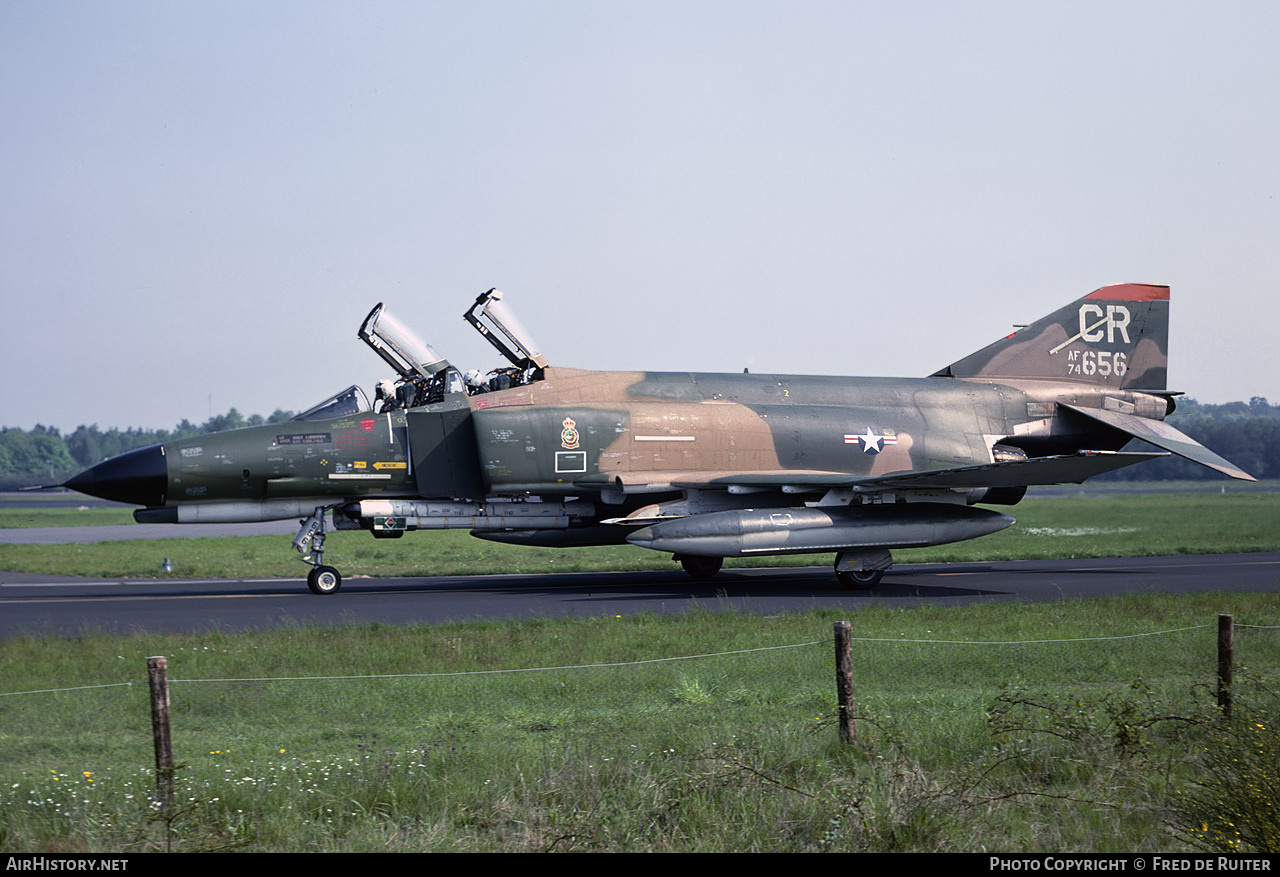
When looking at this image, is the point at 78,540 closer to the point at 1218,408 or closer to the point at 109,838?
the point at 109,838

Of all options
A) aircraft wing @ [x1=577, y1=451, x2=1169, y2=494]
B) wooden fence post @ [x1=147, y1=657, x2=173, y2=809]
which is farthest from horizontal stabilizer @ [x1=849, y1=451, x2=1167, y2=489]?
wooden fence post @ [x1=147, y1=657, x2=173, y2=809]

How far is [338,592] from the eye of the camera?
61.5 ft

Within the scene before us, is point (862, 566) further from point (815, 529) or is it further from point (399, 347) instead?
point (399, 347)

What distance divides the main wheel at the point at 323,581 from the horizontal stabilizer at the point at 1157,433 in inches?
589

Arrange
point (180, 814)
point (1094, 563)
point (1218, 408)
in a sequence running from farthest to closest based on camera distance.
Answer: point (1218, 408) → point (1094, 563) → point (180, 814)

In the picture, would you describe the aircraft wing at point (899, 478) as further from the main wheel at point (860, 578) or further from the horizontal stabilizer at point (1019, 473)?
the main wheel at point (860, 578)

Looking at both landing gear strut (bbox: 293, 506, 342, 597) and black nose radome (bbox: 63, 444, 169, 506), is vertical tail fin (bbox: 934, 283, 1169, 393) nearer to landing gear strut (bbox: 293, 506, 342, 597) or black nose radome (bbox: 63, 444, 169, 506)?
landing gear strut (bbox: 293, 506, 342, 597)

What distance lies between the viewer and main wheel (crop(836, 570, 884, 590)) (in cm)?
1912

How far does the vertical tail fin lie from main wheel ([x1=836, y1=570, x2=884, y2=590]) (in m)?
5.95

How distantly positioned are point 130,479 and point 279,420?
6.32m

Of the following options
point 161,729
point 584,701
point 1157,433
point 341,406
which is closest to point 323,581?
point 341,406

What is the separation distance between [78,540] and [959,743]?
3505cm

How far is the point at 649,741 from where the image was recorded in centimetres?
816
